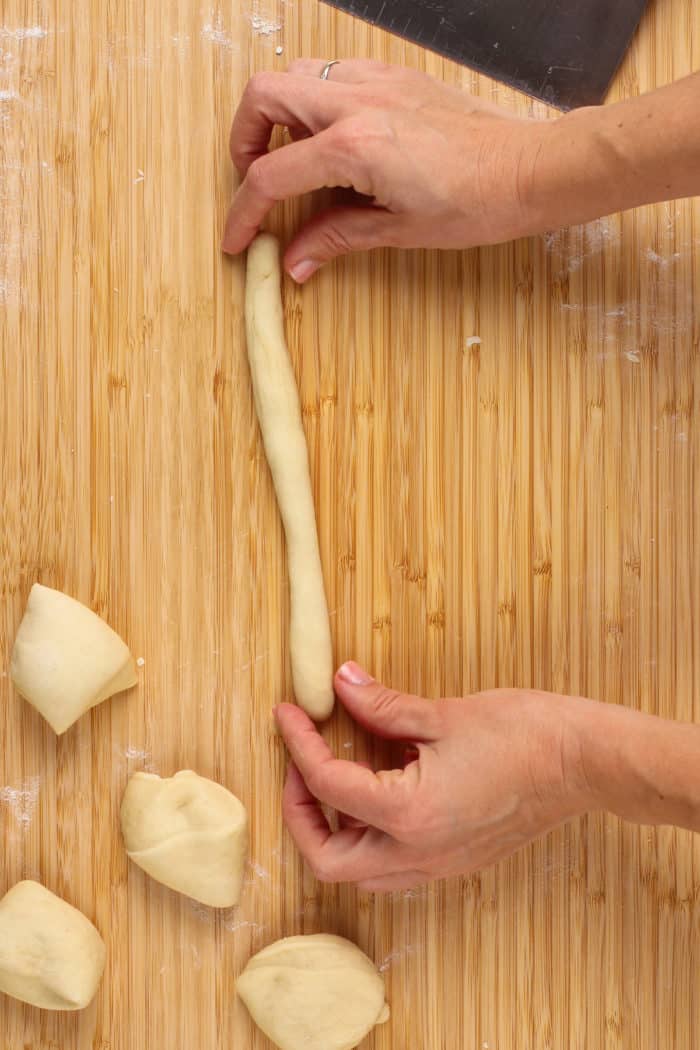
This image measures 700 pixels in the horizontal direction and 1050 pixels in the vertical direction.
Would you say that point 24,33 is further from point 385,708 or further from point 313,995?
point 313,995

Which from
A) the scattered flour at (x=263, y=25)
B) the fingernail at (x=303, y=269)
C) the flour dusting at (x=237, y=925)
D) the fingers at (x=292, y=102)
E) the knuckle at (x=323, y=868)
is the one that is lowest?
the flour dusting at (x=237, y=925)

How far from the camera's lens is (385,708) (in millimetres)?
748

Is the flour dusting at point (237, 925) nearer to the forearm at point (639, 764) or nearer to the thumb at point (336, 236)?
the forearm at point (639, 764)

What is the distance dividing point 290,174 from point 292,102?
0.06m

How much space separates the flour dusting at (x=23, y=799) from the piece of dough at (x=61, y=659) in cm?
8

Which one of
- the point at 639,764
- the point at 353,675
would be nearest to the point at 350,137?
the point at 353,675

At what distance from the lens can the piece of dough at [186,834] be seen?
75 cm

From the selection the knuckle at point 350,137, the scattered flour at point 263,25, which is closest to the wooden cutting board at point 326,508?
the scattered flour at point 263,25

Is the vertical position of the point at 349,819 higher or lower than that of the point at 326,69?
lower

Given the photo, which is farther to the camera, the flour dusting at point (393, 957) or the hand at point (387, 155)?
the flour dusting at point (393, 957)

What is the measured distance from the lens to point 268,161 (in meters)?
0.70

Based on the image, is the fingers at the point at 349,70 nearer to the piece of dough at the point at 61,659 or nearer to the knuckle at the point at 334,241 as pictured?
the knuckle at the point at 334,241

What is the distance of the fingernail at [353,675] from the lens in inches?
Result: 30.3

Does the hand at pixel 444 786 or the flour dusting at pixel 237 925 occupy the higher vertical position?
the hand at pixel 444 786
